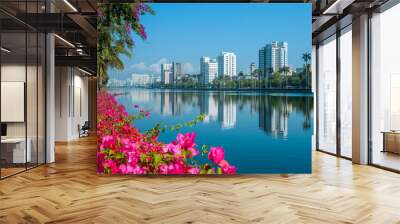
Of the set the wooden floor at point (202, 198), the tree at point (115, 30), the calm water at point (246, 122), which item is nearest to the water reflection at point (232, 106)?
the calm water at point (246, 122)

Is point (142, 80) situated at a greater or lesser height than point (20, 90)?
greater

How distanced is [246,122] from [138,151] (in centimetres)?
180

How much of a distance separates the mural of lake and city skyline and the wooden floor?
34cm

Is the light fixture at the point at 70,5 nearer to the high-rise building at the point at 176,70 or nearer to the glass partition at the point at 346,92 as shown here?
the high-rise building at the point at 176,70

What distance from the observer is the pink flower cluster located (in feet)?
20.8

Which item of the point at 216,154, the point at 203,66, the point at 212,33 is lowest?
the point at 216,154

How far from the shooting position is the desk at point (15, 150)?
6309 mm

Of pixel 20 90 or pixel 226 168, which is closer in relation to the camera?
pixel 226 168

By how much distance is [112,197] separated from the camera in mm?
4910

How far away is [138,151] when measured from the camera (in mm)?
6371

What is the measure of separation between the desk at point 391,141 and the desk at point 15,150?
6.45m

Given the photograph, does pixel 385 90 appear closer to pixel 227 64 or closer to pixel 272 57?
pixel 272 57

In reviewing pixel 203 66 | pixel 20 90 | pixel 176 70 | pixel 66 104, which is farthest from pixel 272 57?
pixel 66 104

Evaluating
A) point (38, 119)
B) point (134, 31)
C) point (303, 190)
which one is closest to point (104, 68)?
point (134, 31)
